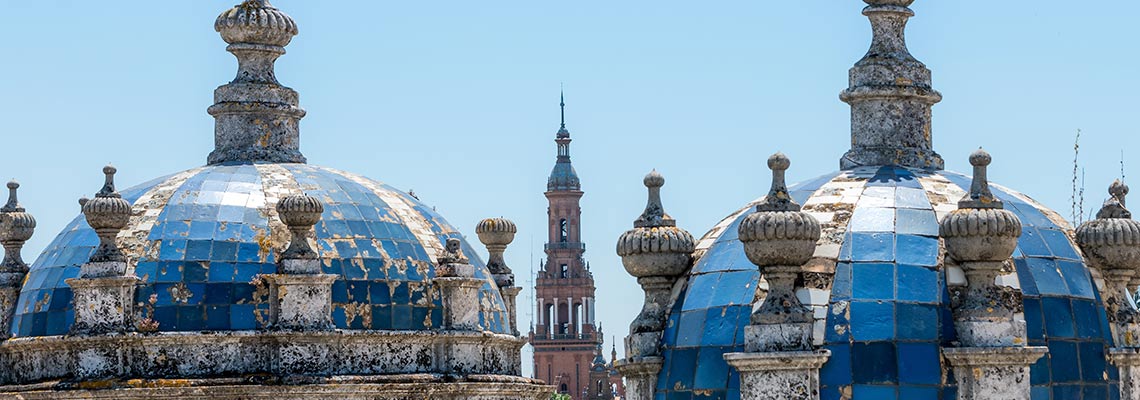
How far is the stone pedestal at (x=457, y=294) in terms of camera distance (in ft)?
184

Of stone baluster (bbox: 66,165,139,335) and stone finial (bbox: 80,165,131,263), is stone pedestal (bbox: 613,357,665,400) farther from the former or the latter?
stone baluster (bbox: 66,165,139,335)

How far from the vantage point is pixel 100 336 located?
5341 cm

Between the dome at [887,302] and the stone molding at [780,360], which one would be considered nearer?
the stone molding at [780,360]

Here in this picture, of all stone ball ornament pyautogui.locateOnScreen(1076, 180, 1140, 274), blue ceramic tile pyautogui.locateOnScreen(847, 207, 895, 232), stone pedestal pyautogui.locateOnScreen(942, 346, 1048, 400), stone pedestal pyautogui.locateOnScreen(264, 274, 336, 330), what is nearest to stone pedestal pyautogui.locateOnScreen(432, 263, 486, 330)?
stone pedestal pyautogui.locateOnScreen(264, 274, 336, 330)

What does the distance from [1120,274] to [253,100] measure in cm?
3305

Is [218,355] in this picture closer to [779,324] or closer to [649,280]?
[649,280]

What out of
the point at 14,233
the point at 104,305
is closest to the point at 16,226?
the point at 14,233

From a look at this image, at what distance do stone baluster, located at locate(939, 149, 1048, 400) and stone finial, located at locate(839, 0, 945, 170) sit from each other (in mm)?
3444

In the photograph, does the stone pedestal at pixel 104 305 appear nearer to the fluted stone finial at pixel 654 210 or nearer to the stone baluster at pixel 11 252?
the stone baluster at pixel 11 252

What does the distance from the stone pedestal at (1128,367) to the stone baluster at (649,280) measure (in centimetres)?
429

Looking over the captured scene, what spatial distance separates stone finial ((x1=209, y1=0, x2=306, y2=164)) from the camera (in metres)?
59.3

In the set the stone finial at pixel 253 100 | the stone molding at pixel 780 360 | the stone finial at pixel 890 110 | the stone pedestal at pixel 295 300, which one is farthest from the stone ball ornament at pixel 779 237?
the stone finial at pixel 253 100

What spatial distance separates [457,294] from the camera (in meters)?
56.2

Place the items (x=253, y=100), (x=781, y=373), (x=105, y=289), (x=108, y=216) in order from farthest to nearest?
(x=253, y=100), (x=105, y=289), (x=108, y=216), (x=781, y=373)
